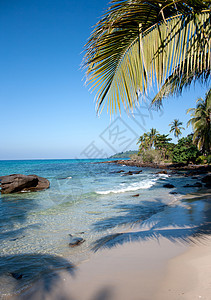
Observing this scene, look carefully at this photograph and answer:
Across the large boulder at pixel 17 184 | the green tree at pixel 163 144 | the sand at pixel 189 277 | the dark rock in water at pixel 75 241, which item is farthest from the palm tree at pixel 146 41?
the green tree at pixel 163 144

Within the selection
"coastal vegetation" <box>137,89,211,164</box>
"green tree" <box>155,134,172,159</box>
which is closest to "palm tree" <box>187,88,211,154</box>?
"coastal vegetation" <box>137,89,211,164</box>

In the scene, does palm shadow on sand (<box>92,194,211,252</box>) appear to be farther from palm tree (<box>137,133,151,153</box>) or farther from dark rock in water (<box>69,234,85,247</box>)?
palm tree (<box>137,133,151,153</box>)

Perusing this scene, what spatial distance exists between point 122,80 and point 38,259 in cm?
419

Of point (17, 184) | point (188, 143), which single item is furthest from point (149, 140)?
point (17, 184)

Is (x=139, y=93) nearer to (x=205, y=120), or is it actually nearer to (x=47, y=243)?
(x=47, y=243)

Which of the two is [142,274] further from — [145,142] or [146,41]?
[145,142]

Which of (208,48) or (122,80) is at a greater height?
(208,48)

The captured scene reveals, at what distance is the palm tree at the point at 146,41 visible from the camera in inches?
67.0

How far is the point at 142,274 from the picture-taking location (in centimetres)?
282

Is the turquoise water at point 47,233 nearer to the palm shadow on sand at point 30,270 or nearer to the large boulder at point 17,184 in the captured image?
the palm shadow on sand at point 30,270

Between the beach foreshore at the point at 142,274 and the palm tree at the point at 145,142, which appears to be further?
the palm tree at the point at 145,142

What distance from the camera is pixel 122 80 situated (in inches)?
81.5

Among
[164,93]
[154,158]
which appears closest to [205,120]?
[154,158]

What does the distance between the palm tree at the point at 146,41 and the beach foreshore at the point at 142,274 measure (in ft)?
8.33
